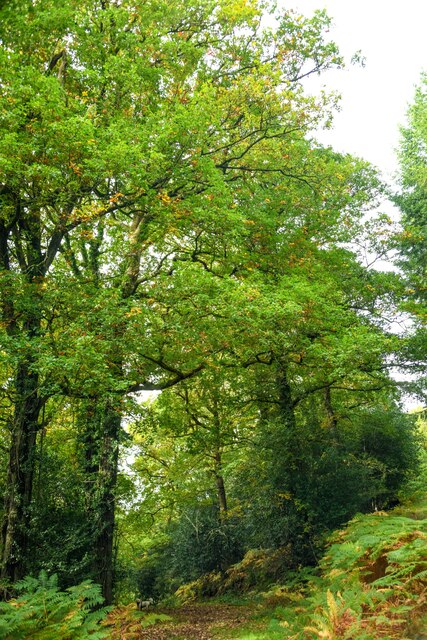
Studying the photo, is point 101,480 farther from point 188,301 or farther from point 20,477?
point 188,301

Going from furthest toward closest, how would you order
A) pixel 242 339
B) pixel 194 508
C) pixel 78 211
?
pixel 194 508 → pixel 242 339 → pixel 78 211

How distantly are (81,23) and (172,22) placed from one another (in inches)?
121

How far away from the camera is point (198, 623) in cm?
1191

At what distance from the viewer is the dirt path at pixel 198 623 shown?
33.7ft

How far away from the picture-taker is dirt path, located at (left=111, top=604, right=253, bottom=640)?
405 inches

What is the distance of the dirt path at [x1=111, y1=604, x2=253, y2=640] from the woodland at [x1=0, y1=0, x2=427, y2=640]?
0.95 ft

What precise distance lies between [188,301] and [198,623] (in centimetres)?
842

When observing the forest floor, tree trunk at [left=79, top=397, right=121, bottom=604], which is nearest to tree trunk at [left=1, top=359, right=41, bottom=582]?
tree trunk at [left=79, top=397, right=121, bottom=604]

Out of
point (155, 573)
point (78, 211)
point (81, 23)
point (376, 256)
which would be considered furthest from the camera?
point (155, 573)

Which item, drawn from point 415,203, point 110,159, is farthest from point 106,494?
point 415,203

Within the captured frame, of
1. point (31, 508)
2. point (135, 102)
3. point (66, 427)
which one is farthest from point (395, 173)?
point (31, 508)

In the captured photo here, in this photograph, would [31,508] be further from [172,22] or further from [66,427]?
[172,22]

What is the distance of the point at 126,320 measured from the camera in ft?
31.4

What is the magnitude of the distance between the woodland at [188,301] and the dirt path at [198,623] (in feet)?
0.95
